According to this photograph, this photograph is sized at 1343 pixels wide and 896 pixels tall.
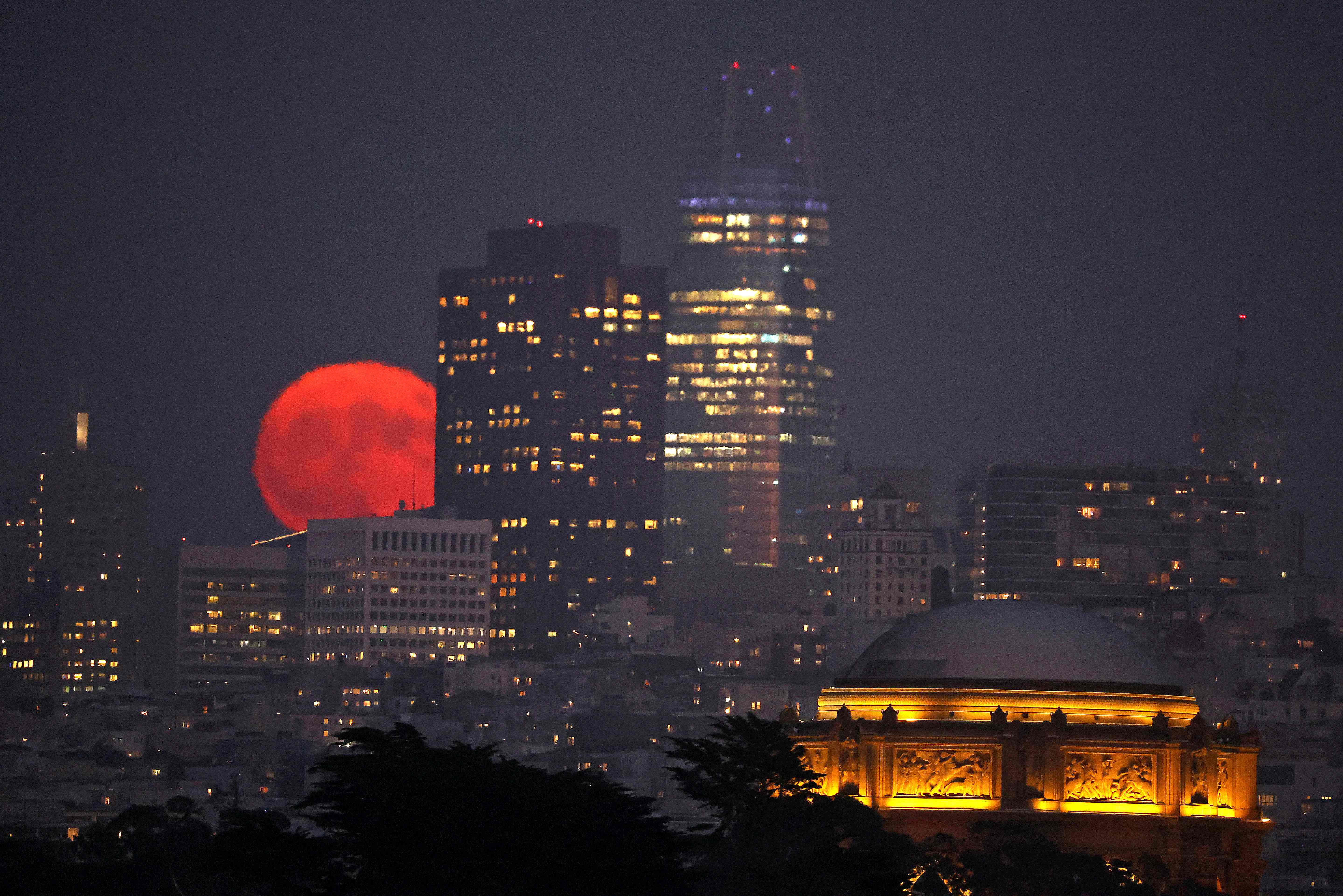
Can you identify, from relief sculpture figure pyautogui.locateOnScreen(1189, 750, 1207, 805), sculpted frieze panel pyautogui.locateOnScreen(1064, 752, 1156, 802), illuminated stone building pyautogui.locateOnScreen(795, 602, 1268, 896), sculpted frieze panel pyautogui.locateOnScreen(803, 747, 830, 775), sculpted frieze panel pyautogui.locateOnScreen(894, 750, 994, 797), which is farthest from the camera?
sculpted frieze panel pyautogui.locateOnScreen(803, 747, 830, 775)

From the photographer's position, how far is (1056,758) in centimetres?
11338

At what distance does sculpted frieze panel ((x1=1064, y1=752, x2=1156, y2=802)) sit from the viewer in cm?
11394

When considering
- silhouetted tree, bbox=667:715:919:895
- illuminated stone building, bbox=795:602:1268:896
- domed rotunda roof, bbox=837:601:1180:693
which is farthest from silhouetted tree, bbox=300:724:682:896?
domed rotunda roof, bbox=837:601:1180:693

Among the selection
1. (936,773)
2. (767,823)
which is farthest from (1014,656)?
(767,823)

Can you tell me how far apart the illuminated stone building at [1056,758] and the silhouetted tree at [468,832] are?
3549cm

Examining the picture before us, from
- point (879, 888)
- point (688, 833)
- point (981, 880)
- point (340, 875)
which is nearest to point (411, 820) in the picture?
point (340, 875)

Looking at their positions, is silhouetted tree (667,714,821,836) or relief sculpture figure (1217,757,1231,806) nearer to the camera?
silhouetted tree (667,714,821,836)

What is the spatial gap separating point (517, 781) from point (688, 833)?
707 inches

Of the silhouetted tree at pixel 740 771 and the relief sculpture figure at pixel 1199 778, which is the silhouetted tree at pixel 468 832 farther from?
the relief sculpture figure at pixel 1199 778

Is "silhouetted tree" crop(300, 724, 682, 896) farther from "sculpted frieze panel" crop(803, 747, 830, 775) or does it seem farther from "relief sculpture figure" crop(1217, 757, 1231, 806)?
"relief sculpture figure" crop(1217, 757, 1231, 806)

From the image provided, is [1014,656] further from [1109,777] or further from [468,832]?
[468,832]

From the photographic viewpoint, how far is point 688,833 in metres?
96.9

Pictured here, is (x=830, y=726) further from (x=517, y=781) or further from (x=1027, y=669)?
(x=517, y=781)

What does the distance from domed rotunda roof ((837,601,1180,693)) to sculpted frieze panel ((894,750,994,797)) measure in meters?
2.79
